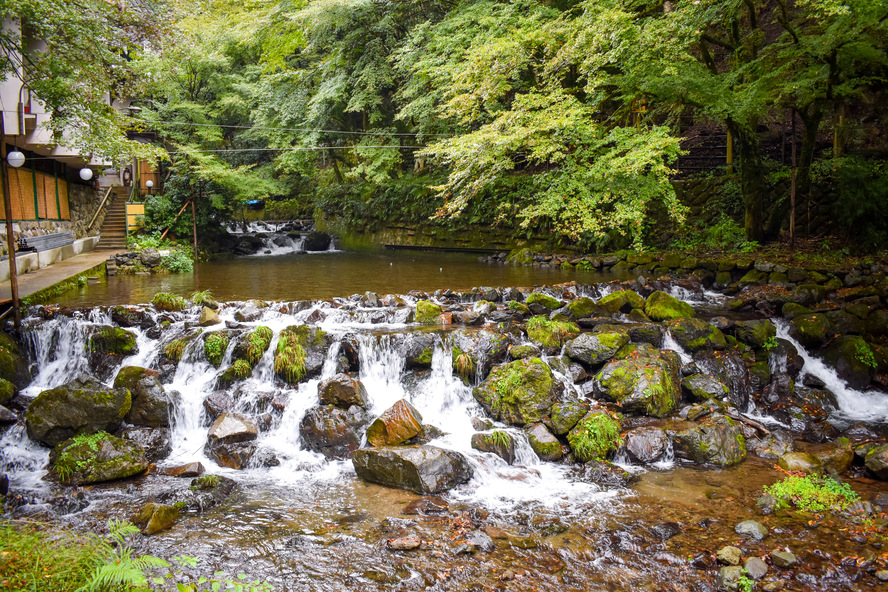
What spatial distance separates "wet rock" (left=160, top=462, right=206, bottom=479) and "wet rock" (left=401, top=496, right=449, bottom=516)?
113 inches

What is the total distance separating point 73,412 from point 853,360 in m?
12.1

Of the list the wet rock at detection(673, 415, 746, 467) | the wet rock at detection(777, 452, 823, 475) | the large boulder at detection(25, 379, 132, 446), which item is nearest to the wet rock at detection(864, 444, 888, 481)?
the wet rock at detection(777, 452, 823, 475)

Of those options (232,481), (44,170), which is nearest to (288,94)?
(44,170)

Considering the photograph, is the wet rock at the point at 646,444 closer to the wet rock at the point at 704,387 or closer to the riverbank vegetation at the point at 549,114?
the wet rock at the point at 704,387

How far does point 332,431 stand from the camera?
7.37 meters

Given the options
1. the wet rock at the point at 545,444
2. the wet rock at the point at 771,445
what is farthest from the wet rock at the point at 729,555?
the wet rock at the point at 771,445

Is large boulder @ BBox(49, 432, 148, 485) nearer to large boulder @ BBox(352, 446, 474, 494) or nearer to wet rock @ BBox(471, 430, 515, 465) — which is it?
large boulder @ BBox(352, 446, 474, 494)

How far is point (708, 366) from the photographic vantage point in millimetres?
8883

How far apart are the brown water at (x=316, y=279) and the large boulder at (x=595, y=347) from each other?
511 centimetres

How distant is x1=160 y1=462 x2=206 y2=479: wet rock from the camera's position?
6598mm

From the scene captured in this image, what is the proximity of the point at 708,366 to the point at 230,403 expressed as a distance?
7.89 meters

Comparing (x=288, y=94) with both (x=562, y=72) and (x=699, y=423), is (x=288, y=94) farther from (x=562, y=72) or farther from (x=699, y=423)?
(x=699, y=423)

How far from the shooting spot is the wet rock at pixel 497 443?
695 cm

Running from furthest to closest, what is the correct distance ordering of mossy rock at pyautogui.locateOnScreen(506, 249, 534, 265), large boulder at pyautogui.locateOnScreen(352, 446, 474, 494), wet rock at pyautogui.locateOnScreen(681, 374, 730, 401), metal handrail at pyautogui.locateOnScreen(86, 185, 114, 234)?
1. metal handrail at pyautogui.locateOnScreen(86, 185, 114, 234)
2. mossy rock at pyautogui.locateOnScreen(506, 249, 534, 265)
3. wet rock at pyautogui.locateOnScreen(681, 374, 730, 401)
4. large boulder at pyautogui.locateOnScreen(352, 446, 474, 494)
